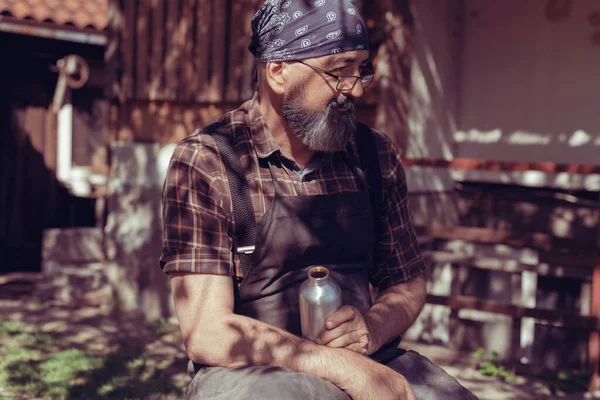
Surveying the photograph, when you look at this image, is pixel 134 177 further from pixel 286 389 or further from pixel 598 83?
Answer: pixel 286 389

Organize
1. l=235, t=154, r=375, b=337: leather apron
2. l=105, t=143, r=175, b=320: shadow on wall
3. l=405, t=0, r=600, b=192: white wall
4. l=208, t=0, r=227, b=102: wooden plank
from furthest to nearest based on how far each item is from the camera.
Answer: l=105, t=143, r=175, b=320: shadow on wall
l=208, t=0, r=227, b=102: wooden plank
l=405, t=0, r=600, b=192: white wall
l=235, t=154, r=375, b=337: leather apron

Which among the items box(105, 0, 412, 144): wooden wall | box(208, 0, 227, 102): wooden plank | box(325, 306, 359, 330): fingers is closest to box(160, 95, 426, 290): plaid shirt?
box(325, 306, 359, 330): fingers

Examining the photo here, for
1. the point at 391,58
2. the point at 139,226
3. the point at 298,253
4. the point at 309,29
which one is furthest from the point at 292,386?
the point at 139,226

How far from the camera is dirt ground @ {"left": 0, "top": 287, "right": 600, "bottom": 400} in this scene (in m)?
4.90

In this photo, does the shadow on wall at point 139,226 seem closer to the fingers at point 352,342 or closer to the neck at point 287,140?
the neck at point 287,140

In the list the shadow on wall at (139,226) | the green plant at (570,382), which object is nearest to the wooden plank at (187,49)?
the shadow on wall at (139,226)

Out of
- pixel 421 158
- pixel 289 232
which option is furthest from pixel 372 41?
pixel 289 232

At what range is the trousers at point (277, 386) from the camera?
7.80 ft

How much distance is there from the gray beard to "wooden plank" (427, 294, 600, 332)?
111 inches

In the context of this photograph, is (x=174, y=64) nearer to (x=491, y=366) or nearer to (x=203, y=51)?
(x=203, y=51)

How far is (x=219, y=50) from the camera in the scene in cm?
694

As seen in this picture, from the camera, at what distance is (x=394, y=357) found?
2893 millimetres

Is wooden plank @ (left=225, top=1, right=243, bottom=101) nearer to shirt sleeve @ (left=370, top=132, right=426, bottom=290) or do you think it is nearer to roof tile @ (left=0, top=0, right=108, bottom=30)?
roof tile @ (left=0, top=0, right=108, bottom=30)

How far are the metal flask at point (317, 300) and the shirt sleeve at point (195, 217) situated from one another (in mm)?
268
